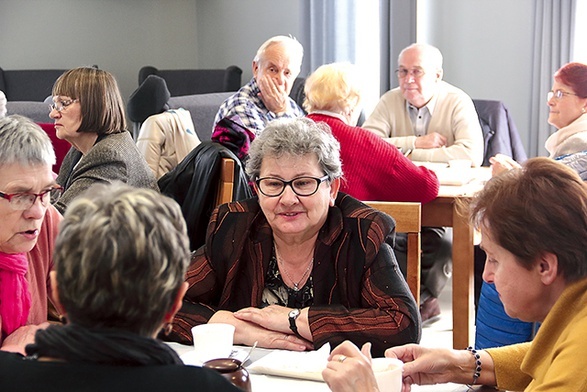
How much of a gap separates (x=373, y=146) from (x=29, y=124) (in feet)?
5.76

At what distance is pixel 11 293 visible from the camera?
2137 mm

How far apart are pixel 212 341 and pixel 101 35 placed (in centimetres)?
765

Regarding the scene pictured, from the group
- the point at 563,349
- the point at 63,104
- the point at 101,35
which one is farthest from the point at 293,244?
the point at 101,35

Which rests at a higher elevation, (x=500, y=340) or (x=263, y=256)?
(x=263, y=256)

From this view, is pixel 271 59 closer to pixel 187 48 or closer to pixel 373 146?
pixel 373 146

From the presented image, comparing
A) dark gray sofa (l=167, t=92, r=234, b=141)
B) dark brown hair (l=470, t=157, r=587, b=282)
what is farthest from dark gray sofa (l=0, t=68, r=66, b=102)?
dark brown hair (l=470, t=157, r=587, b=282)

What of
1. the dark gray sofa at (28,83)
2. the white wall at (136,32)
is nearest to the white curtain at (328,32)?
the white wall at (136,32)

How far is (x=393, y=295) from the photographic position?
2.27 metres

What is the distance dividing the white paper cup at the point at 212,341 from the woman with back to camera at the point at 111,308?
0.75 meters

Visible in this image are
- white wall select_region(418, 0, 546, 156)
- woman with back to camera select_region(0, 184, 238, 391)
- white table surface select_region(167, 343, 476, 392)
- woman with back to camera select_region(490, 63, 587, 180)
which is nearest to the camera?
woman with back to camera select_region(0, 184, 238, 391)

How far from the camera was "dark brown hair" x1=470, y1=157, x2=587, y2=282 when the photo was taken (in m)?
1.60

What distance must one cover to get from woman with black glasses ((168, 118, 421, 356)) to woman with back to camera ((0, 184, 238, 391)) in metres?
1.16

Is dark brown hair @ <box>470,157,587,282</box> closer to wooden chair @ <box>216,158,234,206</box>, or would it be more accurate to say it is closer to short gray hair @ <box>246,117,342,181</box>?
short gray hair @ <box>246,117,342,181</box>

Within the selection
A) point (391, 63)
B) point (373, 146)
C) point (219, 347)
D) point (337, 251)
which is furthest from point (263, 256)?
point (391, 63)
